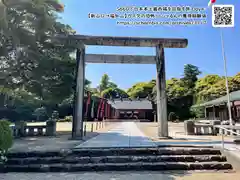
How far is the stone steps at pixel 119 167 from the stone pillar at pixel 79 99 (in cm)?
360

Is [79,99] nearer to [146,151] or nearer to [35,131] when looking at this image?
[146,151]

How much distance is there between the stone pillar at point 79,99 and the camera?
9164 millimetres

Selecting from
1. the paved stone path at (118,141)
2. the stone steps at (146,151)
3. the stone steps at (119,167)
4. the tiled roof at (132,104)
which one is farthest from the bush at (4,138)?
the tiled roof at (132,104)

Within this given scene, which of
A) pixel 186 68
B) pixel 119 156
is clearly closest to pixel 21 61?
pixel 119 156

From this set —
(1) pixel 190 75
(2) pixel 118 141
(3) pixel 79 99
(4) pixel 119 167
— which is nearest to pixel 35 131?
(3) pixel 79 99

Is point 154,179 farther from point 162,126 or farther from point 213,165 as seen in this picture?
point 162,126

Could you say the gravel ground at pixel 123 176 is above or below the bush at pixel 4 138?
below

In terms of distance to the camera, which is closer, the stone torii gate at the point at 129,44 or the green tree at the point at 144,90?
the stone torii gate at the point at 129,44

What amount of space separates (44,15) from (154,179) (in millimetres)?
7375

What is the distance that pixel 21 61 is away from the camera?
9.30 metres

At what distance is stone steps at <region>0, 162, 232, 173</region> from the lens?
542 centimetres

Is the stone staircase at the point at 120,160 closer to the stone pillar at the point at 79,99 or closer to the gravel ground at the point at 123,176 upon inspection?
the gravel ground at the point at 123,176

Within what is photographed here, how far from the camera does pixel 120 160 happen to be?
229 inches

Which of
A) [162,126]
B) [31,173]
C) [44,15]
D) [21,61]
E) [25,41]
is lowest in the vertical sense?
[31,173]
